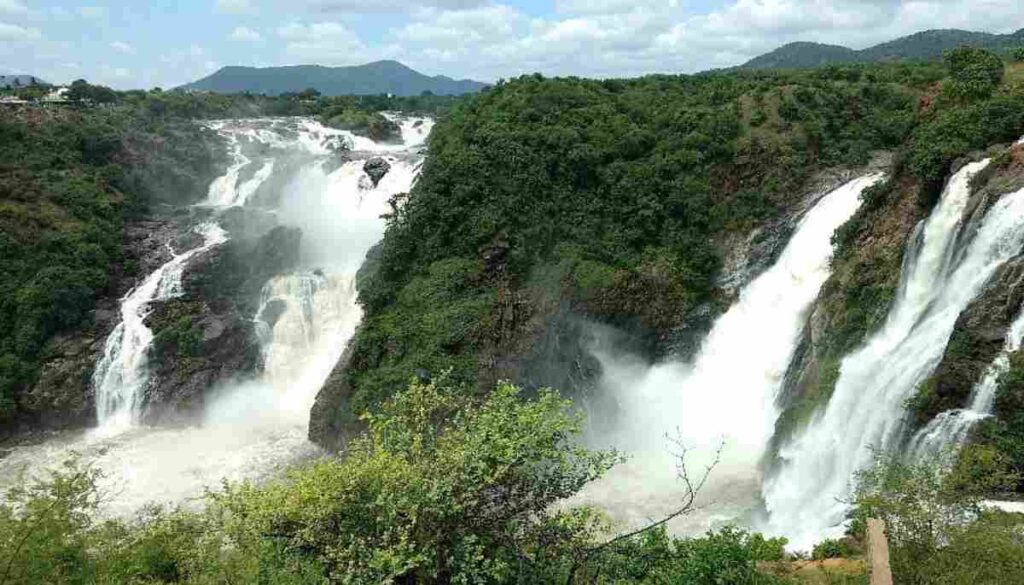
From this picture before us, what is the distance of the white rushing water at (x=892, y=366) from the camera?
15.1m

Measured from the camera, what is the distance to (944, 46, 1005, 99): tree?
2472 centimetres

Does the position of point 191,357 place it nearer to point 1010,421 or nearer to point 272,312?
point 272,312

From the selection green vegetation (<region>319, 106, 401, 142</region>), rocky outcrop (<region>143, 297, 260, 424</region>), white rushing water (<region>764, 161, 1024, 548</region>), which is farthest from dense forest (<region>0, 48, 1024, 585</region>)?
green vegetation (<region>319, 106, 401, 142</region>)

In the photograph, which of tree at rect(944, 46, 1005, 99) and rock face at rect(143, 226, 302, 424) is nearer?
tree at rect(944, 46, 1005, 99)

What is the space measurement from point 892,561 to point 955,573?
66cm

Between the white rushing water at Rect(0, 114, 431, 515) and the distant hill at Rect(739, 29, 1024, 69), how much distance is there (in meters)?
57.8

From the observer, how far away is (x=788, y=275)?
23.8m

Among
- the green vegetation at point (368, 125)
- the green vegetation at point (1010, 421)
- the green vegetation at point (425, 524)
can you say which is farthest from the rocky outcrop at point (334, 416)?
the green vegetation at point (368, 125)

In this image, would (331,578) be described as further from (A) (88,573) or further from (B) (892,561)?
(B) (892,561)

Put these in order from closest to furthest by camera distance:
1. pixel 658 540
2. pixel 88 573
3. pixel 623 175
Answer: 1. pixel 88 573
2. pixel 658 540
3. pixel 623 175

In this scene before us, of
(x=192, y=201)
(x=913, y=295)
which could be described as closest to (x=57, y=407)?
(x=192, y=201)

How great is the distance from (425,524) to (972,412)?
1050cm

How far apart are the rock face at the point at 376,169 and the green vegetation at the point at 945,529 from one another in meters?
31.2

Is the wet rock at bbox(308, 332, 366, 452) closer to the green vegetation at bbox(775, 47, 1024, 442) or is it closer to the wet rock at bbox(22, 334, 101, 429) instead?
the wet rock at bbox(22, 334, 101, 429)
